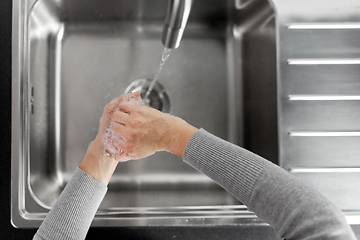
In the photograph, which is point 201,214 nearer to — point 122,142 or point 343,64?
point 122,142

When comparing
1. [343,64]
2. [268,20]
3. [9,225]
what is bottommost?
[9,225]

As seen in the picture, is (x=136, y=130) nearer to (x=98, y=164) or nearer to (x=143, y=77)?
(x=98, y=164)

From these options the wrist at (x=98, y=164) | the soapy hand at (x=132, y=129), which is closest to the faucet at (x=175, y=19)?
the soapy hand at (x=132, y=129)

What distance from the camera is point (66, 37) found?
29.0 inches

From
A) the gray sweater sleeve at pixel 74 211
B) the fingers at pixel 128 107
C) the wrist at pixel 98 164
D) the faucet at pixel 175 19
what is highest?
the faucet at pixel 175 19

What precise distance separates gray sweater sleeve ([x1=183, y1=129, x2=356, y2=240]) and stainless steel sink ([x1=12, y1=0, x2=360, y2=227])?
10.9 inches

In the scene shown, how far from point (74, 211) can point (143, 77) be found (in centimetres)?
44

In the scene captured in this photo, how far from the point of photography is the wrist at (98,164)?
1.69ft

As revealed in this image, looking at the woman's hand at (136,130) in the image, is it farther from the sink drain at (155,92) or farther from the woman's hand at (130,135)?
the sink drain at (155,92)

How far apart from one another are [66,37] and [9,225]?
0.56 m

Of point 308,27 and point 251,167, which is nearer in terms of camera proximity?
point 251,167

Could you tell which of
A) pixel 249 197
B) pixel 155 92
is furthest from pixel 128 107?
pixel 249 197

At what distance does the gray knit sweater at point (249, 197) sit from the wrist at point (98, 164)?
2cm

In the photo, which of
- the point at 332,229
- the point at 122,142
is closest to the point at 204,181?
the point at 122,142
